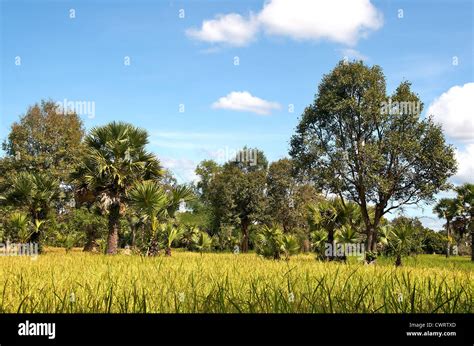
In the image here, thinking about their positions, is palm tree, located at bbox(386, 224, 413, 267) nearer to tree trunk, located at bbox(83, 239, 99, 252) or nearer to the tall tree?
the tall tree

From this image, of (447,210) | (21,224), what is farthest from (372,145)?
(447,210)

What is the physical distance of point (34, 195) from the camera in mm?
26578

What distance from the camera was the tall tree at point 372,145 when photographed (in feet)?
97.0

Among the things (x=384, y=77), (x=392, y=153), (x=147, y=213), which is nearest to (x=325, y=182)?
(x=392, y=153)

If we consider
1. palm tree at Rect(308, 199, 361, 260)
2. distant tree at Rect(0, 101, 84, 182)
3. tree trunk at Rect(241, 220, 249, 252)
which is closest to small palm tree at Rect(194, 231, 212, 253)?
tree trunk at Rect(241, 220, 249, 252)

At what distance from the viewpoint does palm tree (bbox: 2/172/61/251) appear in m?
26.1

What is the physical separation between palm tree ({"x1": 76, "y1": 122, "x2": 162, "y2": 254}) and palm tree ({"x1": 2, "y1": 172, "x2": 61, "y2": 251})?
4229 mm

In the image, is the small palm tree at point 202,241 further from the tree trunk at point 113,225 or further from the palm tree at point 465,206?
the palm tree at point 465,206

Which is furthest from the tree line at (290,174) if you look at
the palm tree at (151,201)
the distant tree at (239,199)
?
the distant tree at (239,199)

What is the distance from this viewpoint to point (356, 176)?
31.0 metres

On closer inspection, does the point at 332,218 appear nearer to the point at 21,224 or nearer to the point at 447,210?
the point at 21,224

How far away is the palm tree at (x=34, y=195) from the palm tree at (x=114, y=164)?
167 inches
